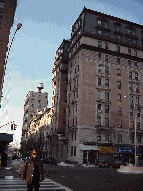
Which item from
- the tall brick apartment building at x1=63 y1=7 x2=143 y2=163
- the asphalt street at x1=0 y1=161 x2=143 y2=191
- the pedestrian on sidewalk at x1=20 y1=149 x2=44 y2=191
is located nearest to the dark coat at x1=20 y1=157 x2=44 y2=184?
the pedestrian on sidewalk at x1=20 y1=149 x2=44 y2=191

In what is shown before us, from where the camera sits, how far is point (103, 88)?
52594 mm

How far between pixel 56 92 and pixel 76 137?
2129cm

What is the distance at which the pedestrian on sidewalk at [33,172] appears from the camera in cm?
720

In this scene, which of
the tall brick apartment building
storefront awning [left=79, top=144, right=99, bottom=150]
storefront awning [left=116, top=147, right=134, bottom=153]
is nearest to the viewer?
storefront awning [left=79, top=144, right=99, bottom=150]

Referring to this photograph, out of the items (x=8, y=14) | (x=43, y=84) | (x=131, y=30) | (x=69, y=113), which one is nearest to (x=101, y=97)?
(x=69, y=113)

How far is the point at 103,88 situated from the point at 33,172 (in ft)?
153

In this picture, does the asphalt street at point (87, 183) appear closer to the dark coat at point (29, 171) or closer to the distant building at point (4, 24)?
the dark coat at point (29, 171)

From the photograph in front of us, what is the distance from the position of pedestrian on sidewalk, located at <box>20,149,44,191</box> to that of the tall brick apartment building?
1546 inches

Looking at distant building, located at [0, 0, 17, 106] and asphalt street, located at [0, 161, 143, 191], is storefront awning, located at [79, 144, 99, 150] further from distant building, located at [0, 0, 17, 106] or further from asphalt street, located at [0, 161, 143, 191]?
asphalt street, located at [0, 161, 143, 191]

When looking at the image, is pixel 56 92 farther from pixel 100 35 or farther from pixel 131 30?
pixel 131 30

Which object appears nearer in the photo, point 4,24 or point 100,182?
point 100,182

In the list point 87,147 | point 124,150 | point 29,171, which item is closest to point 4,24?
Answer: point 87,147

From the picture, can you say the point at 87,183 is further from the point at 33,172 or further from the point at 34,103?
the point at 34,103

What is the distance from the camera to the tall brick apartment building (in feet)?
161
